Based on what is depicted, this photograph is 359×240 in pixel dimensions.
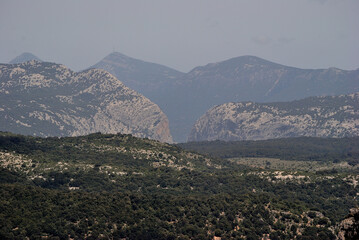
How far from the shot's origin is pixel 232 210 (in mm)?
99875

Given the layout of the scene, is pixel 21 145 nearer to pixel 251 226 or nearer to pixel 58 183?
pixel 58 183

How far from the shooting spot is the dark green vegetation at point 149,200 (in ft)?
290

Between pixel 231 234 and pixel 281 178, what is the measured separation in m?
56.2

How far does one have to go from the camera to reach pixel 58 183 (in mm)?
128625

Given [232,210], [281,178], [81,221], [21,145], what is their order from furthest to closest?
[21,145]
[281,178]
[232,210]
[81,221]

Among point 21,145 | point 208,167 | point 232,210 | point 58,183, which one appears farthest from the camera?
point 208,167

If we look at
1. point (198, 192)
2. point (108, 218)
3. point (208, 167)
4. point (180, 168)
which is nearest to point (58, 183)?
point (198, 192)

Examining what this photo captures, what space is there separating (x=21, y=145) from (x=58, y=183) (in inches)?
1336

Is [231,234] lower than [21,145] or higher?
lower

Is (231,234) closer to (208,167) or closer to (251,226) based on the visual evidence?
(251,226)

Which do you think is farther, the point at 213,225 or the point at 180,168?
the point at 180,168

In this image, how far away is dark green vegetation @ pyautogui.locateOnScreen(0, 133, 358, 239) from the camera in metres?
88.2

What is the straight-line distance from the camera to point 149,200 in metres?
103

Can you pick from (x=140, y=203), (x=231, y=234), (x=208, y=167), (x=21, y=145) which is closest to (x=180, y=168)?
(x=208, y=167)
